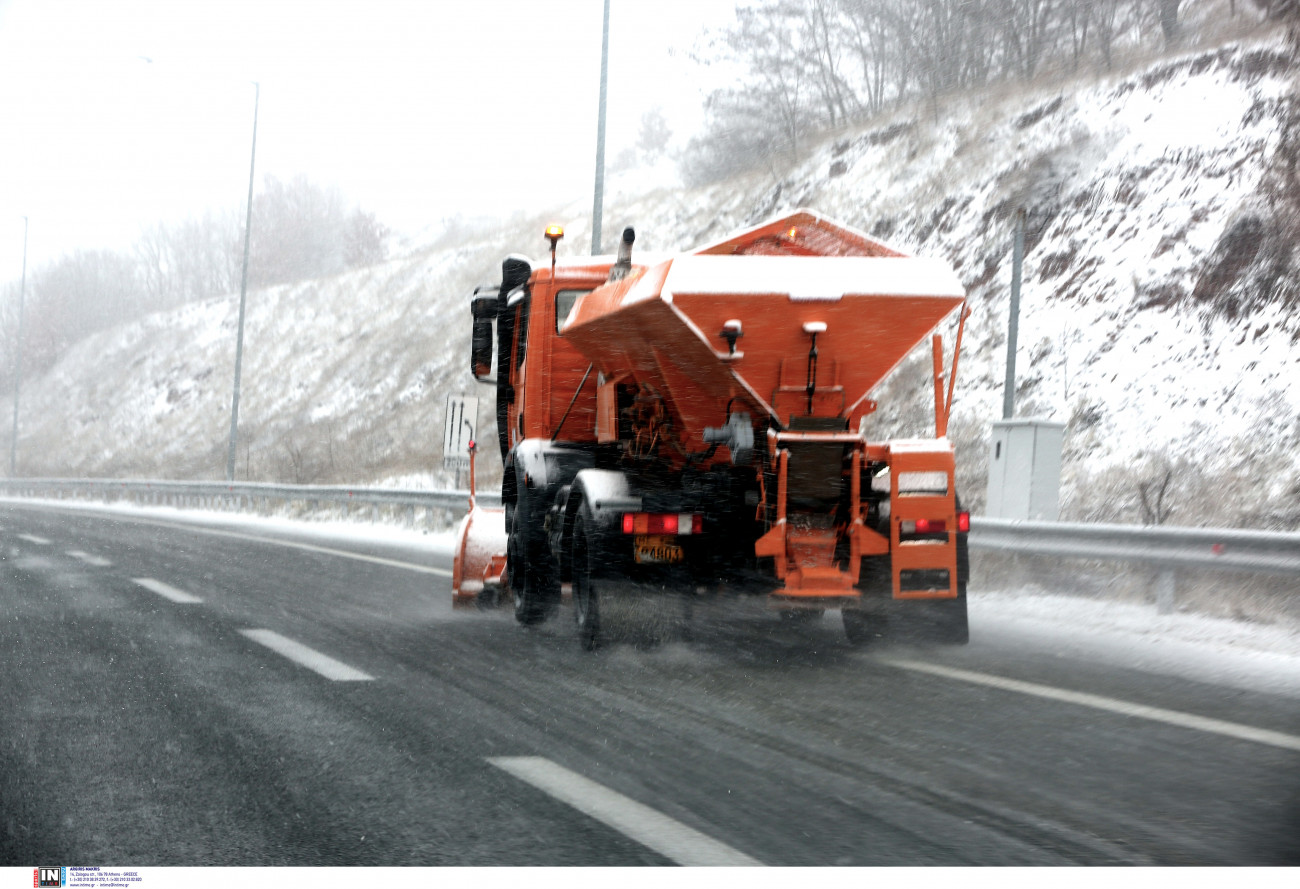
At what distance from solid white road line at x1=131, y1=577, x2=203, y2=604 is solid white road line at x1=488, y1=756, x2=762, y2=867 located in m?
6.62

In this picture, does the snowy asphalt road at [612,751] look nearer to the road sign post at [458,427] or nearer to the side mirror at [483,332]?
the side mirror at [483,332]

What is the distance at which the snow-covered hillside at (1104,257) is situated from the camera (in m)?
15.9

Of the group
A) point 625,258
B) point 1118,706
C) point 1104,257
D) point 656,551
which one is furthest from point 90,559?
point 1104,257

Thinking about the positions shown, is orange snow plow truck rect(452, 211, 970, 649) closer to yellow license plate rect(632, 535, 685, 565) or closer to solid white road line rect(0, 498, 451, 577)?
yellow license plate rect(632, 535, 685, 565)

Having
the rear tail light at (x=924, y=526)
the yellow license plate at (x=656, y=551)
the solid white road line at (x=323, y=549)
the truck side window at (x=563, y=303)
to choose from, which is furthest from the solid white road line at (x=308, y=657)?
the solid white road line at (x=323, y=549)

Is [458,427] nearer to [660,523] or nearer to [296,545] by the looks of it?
[296,545]

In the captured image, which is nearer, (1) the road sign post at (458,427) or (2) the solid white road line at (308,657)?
(2) the solid white road line at (308,657)

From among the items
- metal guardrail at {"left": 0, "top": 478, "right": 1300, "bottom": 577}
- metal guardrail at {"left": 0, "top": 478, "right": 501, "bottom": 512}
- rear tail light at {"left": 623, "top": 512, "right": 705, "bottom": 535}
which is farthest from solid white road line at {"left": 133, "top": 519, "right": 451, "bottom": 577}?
rear tail light at {"left": 623, "top": 512, "right": 705, "bottom": 535}

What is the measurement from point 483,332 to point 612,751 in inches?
231

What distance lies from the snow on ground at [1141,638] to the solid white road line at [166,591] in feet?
20.4

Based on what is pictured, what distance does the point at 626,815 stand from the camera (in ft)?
14.2

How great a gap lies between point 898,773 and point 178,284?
319ft
